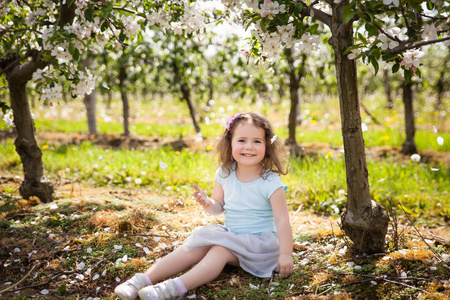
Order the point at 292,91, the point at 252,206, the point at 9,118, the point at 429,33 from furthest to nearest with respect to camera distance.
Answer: the point at 292,91 < the point at 9,118 < the point at 252,206 < the point at 429,33

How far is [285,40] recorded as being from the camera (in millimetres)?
2412

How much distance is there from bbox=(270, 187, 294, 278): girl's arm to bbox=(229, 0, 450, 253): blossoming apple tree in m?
0.42

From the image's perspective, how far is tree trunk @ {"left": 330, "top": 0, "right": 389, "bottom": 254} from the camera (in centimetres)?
233

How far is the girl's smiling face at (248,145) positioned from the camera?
2586 mm

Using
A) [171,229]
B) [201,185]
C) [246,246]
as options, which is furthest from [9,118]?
[246,246]

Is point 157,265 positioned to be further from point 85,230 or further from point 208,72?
point 208,72

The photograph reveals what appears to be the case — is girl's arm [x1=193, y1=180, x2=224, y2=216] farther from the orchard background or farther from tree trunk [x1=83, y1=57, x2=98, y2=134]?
tree trunk [x1=83, y1=57, x2=98, y2=134]

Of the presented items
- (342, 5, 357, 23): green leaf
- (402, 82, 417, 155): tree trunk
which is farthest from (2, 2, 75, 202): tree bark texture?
(402, 82, 417, 155): tree trunk

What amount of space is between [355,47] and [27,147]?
307cm

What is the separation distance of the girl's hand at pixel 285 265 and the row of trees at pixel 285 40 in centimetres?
47

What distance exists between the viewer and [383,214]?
2438mm

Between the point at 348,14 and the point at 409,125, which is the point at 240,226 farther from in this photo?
Answer: the point at 409,125

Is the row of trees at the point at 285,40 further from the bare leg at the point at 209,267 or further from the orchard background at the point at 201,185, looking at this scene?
the bare leg at the point at 209,267

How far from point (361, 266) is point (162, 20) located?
243cm
